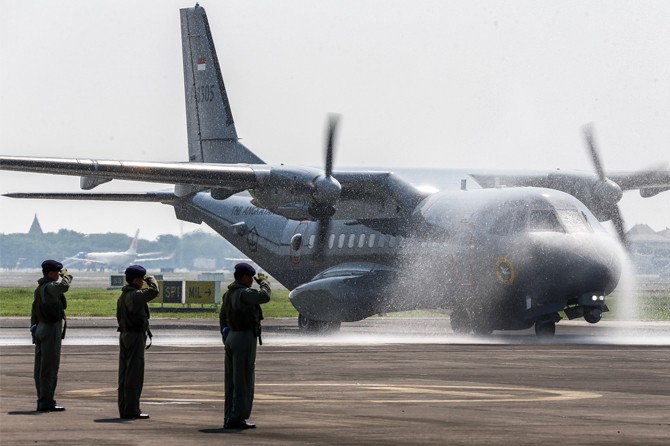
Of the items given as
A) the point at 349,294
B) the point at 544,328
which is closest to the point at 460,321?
the point at 349,294

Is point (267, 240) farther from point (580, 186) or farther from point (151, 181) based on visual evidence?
point (580, 186)

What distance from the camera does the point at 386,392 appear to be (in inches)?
757

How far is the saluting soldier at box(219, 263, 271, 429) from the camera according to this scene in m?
14.9

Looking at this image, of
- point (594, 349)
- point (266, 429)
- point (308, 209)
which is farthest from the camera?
point (308, 209)

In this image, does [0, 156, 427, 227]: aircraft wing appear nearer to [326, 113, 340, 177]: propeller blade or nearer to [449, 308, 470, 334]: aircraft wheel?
[326, 113, 340, 177]: propeller blade

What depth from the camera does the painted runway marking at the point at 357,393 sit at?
17.9 metres

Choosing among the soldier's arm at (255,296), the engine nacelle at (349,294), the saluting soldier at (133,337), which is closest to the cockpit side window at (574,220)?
the engine nacelle at (349,294)

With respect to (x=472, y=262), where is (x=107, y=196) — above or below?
above

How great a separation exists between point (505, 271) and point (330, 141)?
22.7 ft

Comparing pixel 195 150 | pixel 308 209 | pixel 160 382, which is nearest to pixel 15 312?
pixel 195 150

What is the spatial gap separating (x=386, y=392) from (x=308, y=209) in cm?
1732

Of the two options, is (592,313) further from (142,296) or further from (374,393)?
(142,296)

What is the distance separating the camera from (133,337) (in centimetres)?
1598

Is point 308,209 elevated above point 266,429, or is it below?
above
